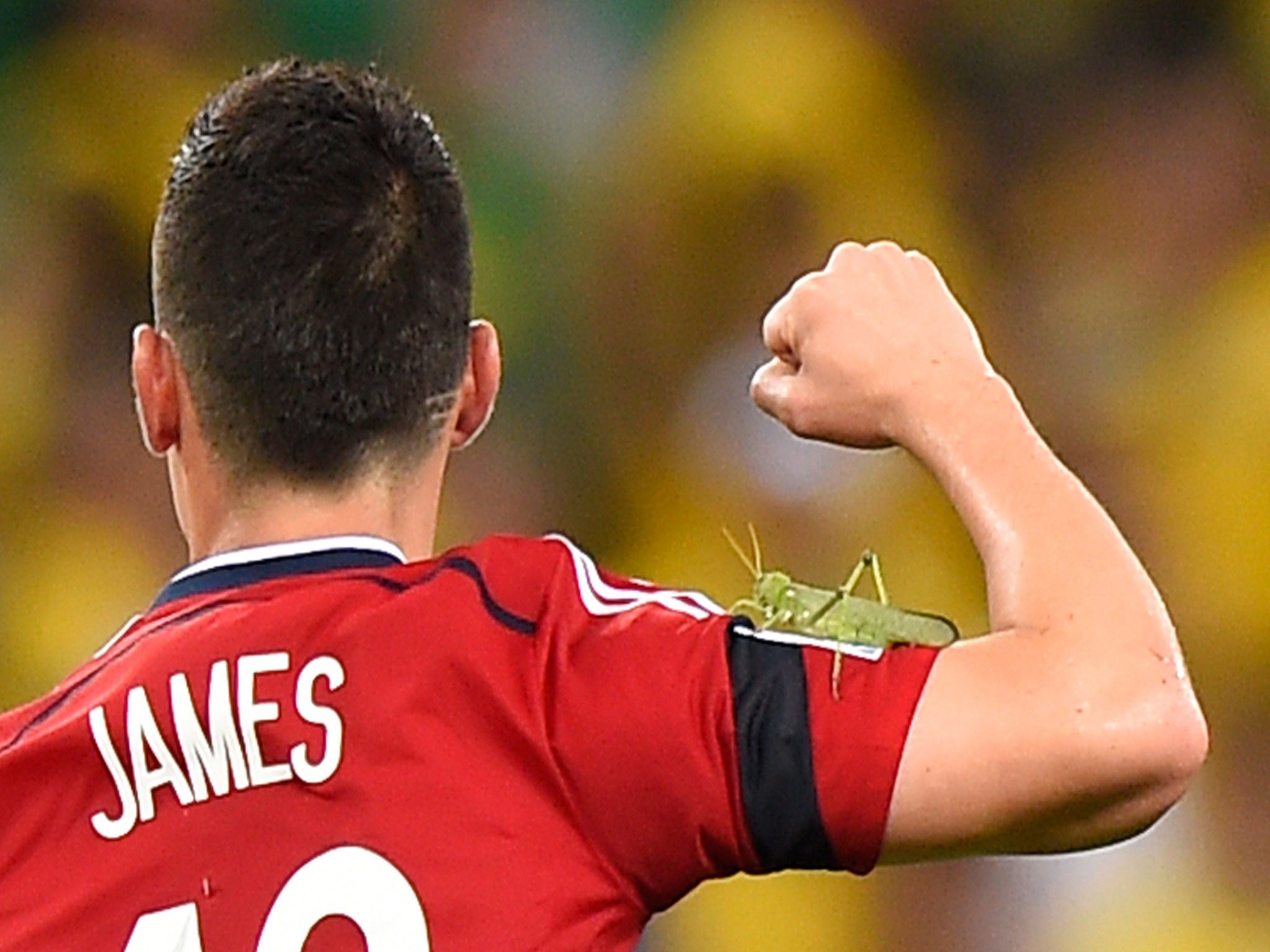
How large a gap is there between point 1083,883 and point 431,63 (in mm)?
1413

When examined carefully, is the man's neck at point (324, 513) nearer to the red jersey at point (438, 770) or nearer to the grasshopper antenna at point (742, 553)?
the red jersey at point (438, 770)

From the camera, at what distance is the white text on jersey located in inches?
42.8

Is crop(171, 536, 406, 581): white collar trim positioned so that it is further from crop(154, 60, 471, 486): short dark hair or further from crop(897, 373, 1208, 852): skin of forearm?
crop(897, 373, 1208, 852): skin of forearm

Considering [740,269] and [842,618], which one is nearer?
[842,618]

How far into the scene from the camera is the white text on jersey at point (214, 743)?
3.56 feet

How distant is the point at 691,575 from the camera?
2840 millimetres

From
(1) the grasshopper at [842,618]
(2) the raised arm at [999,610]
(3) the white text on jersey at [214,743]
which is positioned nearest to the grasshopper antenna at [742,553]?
(1) the grasshopper at [842,618]

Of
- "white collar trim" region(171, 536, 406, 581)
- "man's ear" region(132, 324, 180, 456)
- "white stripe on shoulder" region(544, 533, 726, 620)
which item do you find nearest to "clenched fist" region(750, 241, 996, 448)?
"white stripe on shoulder" region(544, 533, 726, 620)

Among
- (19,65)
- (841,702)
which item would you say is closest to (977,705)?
(841,702)

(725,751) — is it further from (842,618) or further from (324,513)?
(324,513)

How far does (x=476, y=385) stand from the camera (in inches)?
47.9

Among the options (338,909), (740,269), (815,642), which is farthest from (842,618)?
(740,269)

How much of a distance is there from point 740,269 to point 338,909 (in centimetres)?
194

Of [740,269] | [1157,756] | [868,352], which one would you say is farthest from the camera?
[740,269]
